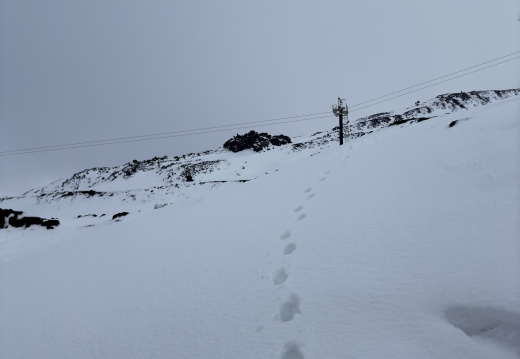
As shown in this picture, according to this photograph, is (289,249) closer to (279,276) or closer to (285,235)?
(285,235)

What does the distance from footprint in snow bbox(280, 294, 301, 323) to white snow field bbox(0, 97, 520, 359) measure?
0.03 meters

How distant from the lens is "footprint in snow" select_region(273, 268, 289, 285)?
4236 mm

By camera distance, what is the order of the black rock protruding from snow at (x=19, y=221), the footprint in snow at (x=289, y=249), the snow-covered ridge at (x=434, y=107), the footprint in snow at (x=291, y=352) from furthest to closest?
the snow-covered ridge at (x=434, y=107), the black rock protruding from snow at (x=19, y=221), the footprint in snow at (x=289, y=249), the footprint in snow at (x=291, y=352)

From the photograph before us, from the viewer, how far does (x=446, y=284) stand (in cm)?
300

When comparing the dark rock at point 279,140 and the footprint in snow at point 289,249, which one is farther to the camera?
the dark rock at point 279,140

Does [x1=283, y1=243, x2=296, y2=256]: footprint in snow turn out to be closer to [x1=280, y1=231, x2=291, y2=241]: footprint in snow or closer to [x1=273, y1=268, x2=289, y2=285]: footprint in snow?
[x1=280, y1=231, x2=291, y2=241]: footprint in snow

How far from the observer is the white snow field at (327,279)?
275 cm

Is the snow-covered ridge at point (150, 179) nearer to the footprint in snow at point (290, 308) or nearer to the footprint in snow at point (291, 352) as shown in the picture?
the footprint in snow at point (290, 308)

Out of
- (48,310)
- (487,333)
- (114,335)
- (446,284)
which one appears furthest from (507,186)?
(48,310)

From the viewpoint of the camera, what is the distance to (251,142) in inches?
2131

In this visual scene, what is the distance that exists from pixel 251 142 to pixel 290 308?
51.4m

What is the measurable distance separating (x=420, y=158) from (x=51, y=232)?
19.3 meters

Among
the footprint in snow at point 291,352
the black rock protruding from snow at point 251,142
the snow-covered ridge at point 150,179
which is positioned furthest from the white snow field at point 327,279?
the black rock protruding from snow at point 251,142

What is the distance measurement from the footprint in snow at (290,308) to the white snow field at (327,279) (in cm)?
3
